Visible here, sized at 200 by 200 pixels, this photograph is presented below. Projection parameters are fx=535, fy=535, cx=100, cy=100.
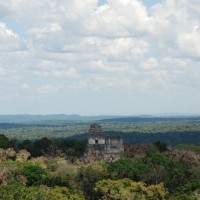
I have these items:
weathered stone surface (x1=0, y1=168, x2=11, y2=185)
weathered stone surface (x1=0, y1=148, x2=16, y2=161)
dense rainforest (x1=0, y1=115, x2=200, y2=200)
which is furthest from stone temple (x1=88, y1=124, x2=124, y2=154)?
weathered stone surface (x1=0, y1=168, x2=11, y2=185)

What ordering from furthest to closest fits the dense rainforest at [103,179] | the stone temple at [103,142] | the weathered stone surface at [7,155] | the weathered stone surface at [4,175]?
1. the stone temple at [103,142]
2. the weathered stone surface at [7,155]
3. the weathered stone surface at [4,175]
4. the dense rainforest at [103,179]

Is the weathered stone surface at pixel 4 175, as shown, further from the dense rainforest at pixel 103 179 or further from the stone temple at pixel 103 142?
the stone temple at pixel 103 142

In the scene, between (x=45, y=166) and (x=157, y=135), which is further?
(x=157, y=135)

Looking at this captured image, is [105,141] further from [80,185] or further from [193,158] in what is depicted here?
[80,185]

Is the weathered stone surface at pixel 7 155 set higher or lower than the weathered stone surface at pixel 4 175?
higher

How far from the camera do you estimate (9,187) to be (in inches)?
1588

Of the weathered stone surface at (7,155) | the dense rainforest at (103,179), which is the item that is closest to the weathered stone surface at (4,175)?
the dense rainforest at (103,179)

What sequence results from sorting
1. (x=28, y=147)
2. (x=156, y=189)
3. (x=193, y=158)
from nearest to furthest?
(x=156, y=189)
(x=193, y=158)
(x=28, y=147)

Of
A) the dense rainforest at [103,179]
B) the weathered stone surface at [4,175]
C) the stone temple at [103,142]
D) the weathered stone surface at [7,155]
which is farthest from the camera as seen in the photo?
the stone temple at [103,142]

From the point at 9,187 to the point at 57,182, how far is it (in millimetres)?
6688

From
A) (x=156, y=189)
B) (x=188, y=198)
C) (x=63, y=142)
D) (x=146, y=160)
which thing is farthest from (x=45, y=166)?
(x=63, y=142)

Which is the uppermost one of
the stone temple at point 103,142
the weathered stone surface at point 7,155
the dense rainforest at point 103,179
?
the stone temple at point 103,142

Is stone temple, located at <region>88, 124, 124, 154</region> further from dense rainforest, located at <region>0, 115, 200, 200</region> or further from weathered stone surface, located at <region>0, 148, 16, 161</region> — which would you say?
weathered stone surface, located at <region>0, 148, 16, 161</region>

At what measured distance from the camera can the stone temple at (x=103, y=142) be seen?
62.1m
